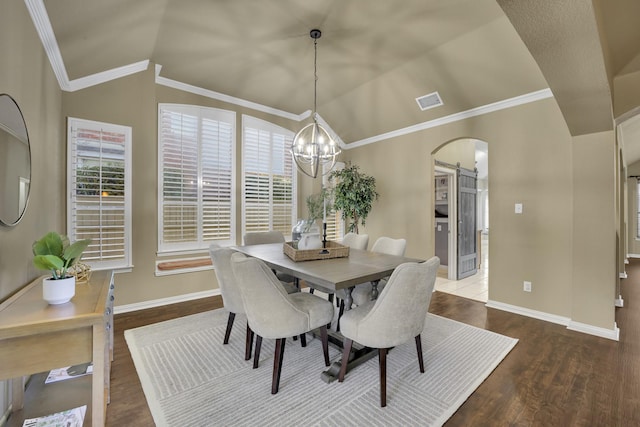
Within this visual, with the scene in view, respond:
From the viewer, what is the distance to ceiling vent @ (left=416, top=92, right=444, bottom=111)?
4008 millimetres

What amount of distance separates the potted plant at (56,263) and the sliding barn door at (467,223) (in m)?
5.45

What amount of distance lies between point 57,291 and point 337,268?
5.60 feet

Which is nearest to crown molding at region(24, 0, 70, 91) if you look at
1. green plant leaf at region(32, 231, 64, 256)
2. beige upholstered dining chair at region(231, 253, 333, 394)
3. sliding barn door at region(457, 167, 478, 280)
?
green plant leaf at region(32, 231, 64, 256)

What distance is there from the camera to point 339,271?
2.14 meters

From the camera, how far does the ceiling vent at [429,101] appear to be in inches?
158

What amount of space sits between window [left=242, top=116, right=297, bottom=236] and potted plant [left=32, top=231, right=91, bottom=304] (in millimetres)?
3051

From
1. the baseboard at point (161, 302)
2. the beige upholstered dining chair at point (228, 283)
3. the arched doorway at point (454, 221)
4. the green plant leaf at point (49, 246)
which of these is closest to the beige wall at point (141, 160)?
the baseboard at point (161, 302)

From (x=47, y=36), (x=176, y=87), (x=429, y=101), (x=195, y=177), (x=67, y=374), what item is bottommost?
(x=67, y=374)

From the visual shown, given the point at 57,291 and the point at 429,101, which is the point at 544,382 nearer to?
the point at 57,291

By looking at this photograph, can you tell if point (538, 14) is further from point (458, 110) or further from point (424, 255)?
point (424, 255)

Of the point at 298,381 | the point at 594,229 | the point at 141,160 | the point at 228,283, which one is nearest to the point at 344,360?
the point at 298,381

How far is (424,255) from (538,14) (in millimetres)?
3658

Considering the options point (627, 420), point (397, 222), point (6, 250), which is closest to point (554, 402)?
point (627, 420)

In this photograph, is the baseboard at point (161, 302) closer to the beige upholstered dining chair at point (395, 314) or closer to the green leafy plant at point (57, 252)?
the green leafy plant at point (57, 252)
